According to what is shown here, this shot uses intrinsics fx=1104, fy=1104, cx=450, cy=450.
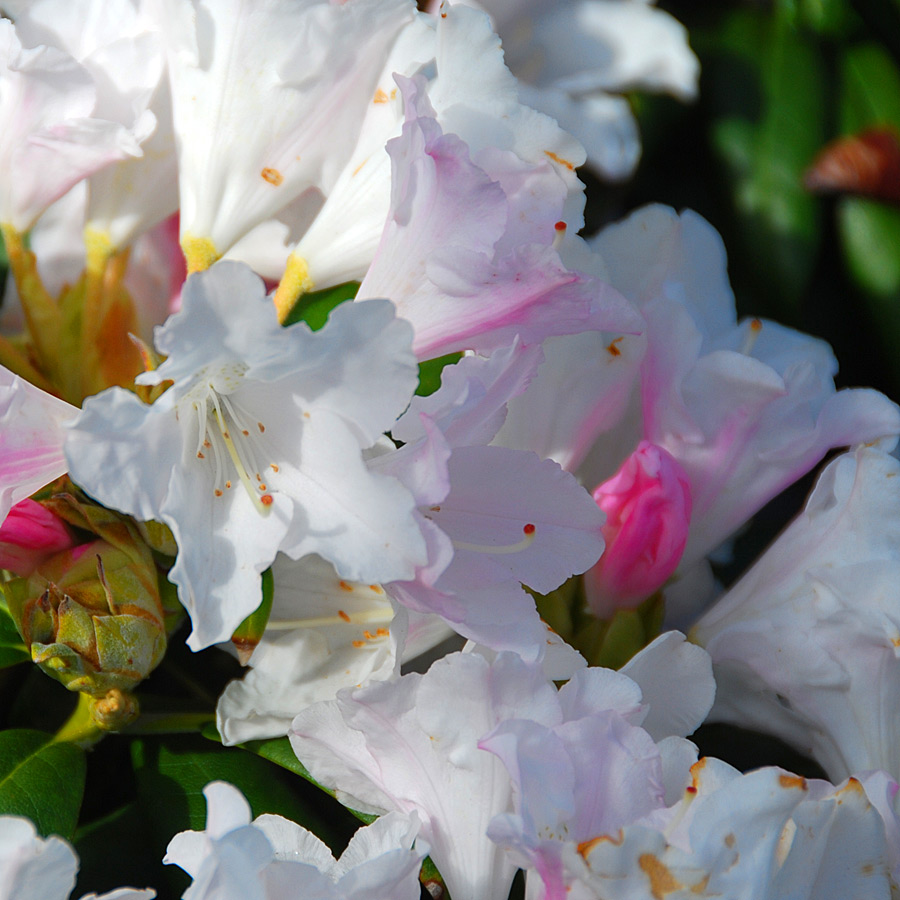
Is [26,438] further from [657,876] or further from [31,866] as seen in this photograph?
[657,876]

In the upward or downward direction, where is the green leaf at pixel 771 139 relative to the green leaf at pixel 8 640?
upward

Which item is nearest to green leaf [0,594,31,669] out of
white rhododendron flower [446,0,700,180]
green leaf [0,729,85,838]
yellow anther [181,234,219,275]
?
green leaf [0,729,85,838]

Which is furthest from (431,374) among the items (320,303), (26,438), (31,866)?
(31,866)

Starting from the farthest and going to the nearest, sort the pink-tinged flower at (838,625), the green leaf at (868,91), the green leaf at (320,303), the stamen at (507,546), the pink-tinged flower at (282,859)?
1. the green leaf at (868,91)
2. the green leaf at (320,303)
3. the pink-tinged flower at (838,625)
4. the stamen at (507,546)
5. the pink-tinged flower at (282,859)

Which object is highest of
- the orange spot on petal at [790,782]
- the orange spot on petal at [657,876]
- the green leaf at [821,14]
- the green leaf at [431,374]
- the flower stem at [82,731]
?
the green leaf at [821,14]

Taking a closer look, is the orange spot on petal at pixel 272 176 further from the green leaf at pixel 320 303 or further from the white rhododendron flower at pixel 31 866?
the white rhododendron flower at pixel 31 866

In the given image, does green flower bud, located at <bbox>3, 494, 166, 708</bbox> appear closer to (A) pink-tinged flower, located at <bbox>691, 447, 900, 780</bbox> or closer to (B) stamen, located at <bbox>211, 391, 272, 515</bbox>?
(B) stamen, located at <bbox>211, 391, 272, 515</bbox>

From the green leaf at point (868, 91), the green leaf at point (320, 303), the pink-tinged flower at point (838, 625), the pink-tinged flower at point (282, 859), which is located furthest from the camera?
the green leaf at point (868, 91)

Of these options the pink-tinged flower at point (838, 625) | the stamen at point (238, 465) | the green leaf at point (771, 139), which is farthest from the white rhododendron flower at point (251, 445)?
the green leaf at point (771, 139)

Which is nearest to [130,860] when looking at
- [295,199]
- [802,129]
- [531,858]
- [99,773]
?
[99,773]
